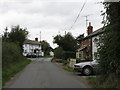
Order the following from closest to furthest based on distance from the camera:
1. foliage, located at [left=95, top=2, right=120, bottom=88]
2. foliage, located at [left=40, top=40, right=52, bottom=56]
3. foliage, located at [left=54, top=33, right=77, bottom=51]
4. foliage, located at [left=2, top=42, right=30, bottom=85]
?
foliage, located at [left=95, top=2, right=120, bottom=88]
foliage, located at [left=2, top=42, right=30, bottom=85]
foliage, located at [left=54, top=33, right=77, bottom=51]
foliage, located at [left=40, top=40, right=52, bottom=56]

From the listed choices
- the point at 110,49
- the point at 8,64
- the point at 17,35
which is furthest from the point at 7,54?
the point at 17,35

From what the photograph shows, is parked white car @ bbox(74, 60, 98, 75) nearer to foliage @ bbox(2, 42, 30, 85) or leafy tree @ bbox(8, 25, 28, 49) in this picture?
foliage @ bbox(2, 42, 30, 85)

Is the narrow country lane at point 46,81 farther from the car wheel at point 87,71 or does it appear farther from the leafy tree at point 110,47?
the leafy tree at point 110,47

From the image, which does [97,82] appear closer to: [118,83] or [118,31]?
[118,83]

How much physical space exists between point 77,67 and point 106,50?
7.05m

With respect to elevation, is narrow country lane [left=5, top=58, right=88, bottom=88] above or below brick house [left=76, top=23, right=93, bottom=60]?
below

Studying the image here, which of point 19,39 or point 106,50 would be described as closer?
point 106,50

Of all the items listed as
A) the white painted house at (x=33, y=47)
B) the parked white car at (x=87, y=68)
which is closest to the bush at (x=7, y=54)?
the parked white car at (x=87, y=68)

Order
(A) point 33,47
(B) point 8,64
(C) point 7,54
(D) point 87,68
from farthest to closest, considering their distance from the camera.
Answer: (A) point 33,47, (C) point 7,54, (B) point 8,64, (D) point 87,68

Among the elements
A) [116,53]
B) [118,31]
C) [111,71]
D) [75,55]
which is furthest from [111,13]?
[75,55]

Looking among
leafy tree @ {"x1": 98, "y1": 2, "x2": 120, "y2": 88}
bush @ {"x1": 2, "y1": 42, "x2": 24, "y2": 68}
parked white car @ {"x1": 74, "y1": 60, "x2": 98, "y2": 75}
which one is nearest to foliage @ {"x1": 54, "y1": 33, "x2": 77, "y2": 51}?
bush @ {"x1": 2, "y1": 42, "x2": 24, "y2": 68}

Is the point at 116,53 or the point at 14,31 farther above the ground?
the point at 14,31

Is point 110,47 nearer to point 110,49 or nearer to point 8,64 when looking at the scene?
point 110,49

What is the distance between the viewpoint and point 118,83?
31.2 ft
